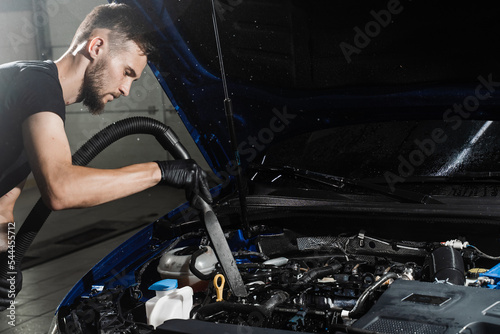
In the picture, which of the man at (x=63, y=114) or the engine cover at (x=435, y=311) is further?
the man at (x=63, y=114)

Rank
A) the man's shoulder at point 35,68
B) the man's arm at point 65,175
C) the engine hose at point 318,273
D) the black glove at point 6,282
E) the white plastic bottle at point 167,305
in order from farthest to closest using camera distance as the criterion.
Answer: the black glove at point 6,282 < the man's shoulder at point 35,68 < the man's arm at point 65,175 < the engine hose at point 318,273 < the white plastic bottle at point 167,305

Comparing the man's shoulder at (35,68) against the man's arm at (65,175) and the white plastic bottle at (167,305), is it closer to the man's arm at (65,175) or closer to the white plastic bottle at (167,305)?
the man's arm at (65,175)

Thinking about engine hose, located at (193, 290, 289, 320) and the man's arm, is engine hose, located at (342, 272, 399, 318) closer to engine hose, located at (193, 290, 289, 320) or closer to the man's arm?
engine hose, located at (193, 290, 289, 320)

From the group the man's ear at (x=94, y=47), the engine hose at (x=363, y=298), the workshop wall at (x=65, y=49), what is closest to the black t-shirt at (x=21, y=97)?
the man's ear at (x=94, y=47)

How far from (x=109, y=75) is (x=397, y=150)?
1086 mm

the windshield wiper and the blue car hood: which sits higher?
the blue car hood

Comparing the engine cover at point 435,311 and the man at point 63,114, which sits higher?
the man at point 63,114

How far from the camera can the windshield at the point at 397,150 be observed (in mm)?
1945

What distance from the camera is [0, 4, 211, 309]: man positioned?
173 cm

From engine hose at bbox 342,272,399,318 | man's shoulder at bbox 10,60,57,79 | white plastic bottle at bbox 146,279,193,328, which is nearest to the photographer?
engine hose at bbox 342,272,399,318

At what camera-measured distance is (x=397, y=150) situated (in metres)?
2.08

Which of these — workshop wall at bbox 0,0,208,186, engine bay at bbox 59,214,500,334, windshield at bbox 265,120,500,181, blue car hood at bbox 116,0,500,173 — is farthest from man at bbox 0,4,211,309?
workshop wall at bbox 0,0,208,186

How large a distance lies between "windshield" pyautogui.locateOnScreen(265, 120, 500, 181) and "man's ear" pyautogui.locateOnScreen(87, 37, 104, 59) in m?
0.77

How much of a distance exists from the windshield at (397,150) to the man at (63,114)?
0.60 metres
